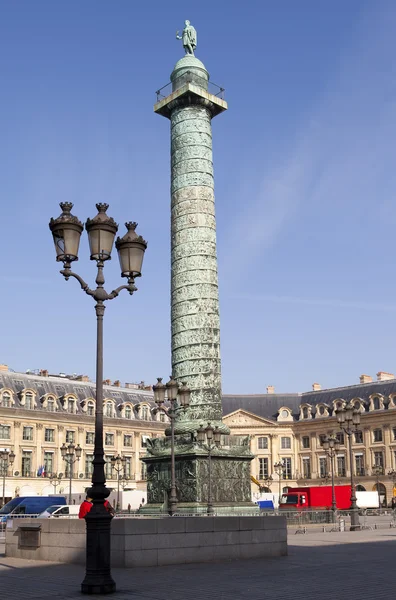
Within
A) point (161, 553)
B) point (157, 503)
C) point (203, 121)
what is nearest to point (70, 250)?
point (161, 553)

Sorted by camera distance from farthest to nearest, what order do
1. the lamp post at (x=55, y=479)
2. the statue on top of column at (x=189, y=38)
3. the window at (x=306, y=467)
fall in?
the window at (x=306, y=467), the lamp post at (x=55, y=479), the statue on top of column at (x=189, y=38)

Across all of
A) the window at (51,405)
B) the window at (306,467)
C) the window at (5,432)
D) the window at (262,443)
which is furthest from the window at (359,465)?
the window at (5,432)

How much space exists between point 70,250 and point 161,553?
6.73 metres

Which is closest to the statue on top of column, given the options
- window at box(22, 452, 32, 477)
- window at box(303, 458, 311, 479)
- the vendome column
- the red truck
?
the vendome column

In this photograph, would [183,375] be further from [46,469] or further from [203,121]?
[46,469]

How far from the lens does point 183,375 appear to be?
84.8 feet

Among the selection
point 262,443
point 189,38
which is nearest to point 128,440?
point 262,443

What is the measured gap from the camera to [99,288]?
1202 centimetres

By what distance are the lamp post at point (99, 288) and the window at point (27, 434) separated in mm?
57688

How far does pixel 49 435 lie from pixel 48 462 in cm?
246

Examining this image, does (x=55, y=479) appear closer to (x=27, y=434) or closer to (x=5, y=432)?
(x=27, y=434)

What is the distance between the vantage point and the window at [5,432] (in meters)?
65.4

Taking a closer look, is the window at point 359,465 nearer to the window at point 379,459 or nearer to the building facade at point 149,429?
the building facade at point 149,429

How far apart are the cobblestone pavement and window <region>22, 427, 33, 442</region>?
52.1 meters
